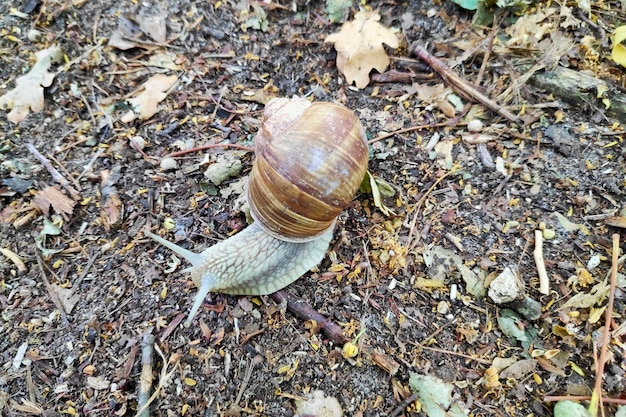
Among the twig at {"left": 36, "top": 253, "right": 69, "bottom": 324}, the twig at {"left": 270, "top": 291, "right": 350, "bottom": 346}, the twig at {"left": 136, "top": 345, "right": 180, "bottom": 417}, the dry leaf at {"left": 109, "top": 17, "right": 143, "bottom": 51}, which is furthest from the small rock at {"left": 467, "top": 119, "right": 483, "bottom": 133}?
the twig at {"left": 36, "top": 253, "right": 69, "bottom": 324}

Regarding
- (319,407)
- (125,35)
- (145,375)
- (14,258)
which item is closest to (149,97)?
(125,35)

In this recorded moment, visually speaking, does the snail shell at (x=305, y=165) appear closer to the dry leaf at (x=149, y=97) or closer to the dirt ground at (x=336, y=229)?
the dirt ground at (x=336, y=229)

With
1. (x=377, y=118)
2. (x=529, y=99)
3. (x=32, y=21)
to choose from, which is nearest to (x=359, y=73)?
(x=377, y=118)

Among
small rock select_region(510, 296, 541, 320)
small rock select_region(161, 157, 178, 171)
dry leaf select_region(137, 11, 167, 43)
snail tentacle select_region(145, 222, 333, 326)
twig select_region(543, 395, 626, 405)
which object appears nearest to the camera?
twig select_region(543, 395, 626, 405)

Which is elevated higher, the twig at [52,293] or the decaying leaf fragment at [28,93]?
the decaying leaf fragment at [28,93]

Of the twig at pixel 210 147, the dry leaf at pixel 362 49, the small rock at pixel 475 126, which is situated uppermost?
the dry leaf at pixel 362 49

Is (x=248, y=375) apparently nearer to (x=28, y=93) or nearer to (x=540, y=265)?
(x=540, y=265)

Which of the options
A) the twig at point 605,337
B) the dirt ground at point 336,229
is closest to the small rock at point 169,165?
the dirt ground at point 336,229

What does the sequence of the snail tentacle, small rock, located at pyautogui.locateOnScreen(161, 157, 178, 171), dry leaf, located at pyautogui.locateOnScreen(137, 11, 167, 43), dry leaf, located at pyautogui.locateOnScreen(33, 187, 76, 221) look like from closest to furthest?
the snail tentacle
dry leaf, located at pyautogui.locateOnScreen(33, 187, 76, 221)
small rock, located at pyautogui.locateOnScreen(161, 157, 178, 171)
dry leaf, located at pyautogui.locateOnScreen(137, 11, 167, 43)

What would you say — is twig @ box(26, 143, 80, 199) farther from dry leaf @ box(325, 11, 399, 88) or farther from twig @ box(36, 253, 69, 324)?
dry leaf @ box(325, 11, 399, 88)
